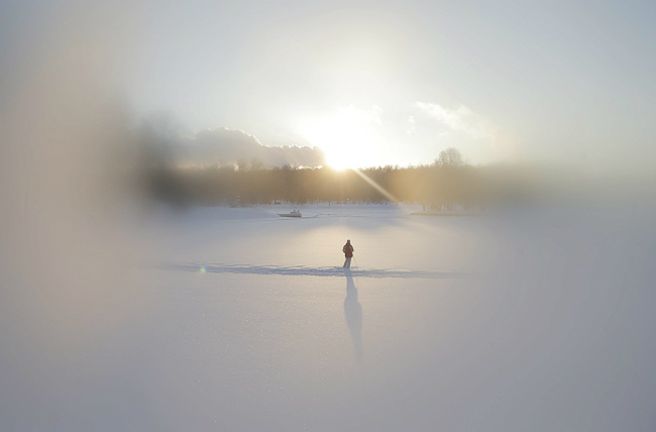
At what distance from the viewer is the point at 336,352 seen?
4785 millimetres

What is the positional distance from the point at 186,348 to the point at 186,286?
4159mm

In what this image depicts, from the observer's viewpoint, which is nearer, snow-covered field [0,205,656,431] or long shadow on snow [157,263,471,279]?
snow-covered field [0,205,656,431]

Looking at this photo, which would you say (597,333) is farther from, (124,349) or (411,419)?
(124,349)

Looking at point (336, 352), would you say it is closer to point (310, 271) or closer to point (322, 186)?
point (310, 271)

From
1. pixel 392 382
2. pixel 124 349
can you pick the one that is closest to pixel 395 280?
pixel 392 382

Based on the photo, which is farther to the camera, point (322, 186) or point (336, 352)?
point (322, 186)

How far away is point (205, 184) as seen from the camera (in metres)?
37.0

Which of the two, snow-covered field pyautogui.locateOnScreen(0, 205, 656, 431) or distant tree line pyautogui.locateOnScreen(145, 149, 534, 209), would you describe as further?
distant tree line pyautogui.locateOnScreen(145, 149, 534, 209)

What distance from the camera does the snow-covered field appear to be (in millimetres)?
3521

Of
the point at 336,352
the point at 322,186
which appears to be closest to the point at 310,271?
the point at 336,352

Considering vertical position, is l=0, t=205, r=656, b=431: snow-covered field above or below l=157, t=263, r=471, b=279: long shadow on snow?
below

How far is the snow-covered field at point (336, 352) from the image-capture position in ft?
11.6

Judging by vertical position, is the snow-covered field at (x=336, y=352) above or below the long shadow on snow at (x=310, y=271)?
below

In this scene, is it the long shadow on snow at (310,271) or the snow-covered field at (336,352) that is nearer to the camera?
the snow-covered field at (336,352)
